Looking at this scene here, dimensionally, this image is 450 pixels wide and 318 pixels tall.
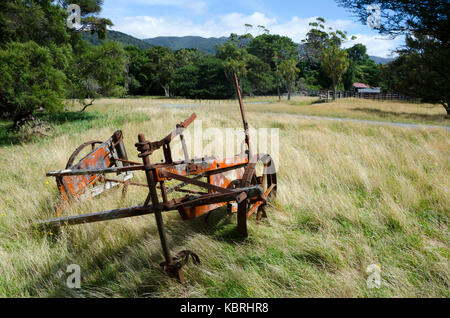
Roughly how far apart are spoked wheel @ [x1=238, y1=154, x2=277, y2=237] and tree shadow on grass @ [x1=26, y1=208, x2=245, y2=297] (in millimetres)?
346

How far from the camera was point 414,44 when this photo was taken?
1756cm

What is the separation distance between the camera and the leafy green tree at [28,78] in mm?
10203

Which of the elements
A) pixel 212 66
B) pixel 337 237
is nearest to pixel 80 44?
pixel 337 237

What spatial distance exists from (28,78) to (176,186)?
1102cm

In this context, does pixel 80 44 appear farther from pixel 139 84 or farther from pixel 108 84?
pixel 139 84

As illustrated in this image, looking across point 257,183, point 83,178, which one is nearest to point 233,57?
point 83,178

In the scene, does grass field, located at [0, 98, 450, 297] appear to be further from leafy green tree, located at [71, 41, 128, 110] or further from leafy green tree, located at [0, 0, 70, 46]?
leafy green tree, located at [71, 41, 128, 110]

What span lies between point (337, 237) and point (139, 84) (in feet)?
225

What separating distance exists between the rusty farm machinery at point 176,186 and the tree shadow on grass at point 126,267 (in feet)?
0.91

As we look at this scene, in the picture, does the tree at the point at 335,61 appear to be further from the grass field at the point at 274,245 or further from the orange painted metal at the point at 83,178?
the orange painted metal at the point at 83,178

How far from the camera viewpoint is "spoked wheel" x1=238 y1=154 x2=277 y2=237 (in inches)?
101

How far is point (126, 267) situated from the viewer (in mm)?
2555

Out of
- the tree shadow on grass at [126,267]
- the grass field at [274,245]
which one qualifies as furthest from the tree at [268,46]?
the tree shadow on grass at [126,267]

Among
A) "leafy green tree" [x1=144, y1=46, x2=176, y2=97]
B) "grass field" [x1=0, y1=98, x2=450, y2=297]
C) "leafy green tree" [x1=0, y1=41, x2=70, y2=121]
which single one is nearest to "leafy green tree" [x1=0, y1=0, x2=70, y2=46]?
"leafy green tree" [x1=0, y1=41, x2=70, y2=121]
